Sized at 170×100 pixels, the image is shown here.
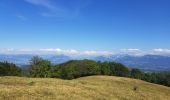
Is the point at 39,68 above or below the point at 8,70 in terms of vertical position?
above

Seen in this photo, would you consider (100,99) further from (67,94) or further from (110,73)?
(110,73)

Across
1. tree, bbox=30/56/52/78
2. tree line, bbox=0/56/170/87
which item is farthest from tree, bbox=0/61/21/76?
tree, bbox=30/56/52/78

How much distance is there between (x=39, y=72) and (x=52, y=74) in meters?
7.76

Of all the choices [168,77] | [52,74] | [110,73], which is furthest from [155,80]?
[52,74]

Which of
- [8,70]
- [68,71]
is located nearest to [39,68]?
[8,70]

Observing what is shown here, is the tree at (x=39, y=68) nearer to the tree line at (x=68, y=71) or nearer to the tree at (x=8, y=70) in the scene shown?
the tree line at (x=68, y=71)

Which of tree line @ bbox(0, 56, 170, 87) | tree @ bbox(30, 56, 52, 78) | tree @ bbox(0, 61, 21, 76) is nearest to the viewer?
tree @ bbox(30, 56, 52, 78)

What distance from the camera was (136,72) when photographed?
620 feet

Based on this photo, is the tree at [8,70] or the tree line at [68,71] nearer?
the tree line at [68,71]

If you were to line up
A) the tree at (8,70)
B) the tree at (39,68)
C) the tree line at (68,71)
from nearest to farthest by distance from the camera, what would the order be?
the tree at (39,68) < the tree line at (68,71) < the tree at (8,70)

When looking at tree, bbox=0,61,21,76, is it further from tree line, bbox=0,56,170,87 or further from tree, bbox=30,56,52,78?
tree, bbox=30,56,52,78

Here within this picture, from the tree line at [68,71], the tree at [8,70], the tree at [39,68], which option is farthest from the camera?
the tree at [8,70]

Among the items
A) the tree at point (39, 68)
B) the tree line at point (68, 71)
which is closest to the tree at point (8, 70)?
the tree line at point (68, 71)

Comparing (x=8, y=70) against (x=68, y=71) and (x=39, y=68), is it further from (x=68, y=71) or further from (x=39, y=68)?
(x=68, y=71)
